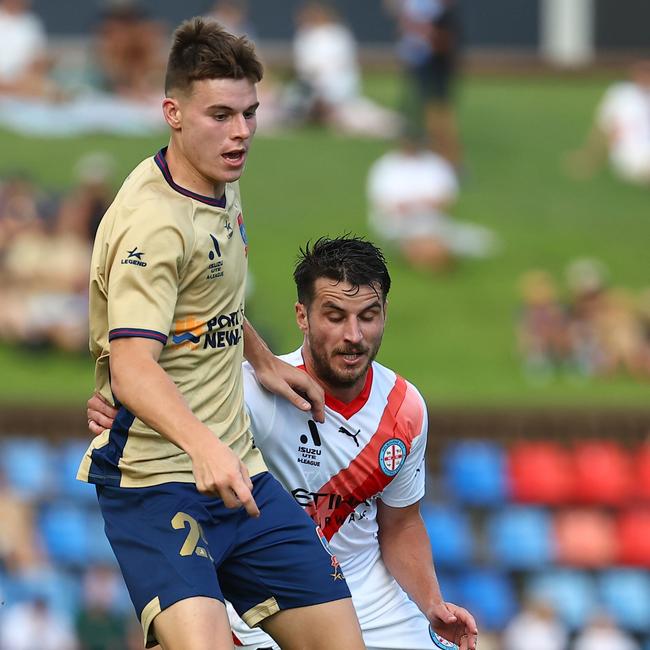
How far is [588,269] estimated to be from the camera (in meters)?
16.2

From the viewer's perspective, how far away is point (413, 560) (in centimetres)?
484

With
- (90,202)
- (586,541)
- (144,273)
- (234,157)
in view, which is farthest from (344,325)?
(90,202)

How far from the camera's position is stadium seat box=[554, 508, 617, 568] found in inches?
480

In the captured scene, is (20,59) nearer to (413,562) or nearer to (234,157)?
(413,562)

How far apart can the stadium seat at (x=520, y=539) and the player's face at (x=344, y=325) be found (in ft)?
26.2

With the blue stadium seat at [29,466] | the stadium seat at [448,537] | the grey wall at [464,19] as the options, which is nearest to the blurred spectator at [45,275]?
the blue stadium seat at [29,466]

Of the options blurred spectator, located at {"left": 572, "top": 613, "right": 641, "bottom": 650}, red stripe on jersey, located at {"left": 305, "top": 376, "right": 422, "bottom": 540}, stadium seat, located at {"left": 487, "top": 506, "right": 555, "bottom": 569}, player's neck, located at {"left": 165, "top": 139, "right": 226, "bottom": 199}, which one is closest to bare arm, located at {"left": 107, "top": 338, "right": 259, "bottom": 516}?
player's neck, located at {"left": 165, "top": 139, "right": 226, "bottom": 199}

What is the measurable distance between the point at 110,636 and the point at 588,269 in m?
7.54

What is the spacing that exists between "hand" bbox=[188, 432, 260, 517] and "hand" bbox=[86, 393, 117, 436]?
59 centimetres

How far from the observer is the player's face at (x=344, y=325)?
4266 millimetres

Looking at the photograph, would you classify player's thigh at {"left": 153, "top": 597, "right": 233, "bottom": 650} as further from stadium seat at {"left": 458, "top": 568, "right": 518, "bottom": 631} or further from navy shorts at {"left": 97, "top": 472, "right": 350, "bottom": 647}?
stadium seat at {"left": 458, "top": 568, "right": 518, "bottom": 631}

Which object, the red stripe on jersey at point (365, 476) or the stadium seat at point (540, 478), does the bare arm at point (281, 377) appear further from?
the stadium seat at point (540, 478)

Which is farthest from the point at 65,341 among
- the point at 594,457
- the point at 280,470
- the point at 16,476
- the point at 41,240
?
the point at 280,470

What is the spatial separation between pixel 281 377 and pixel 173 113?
38.1 inches
